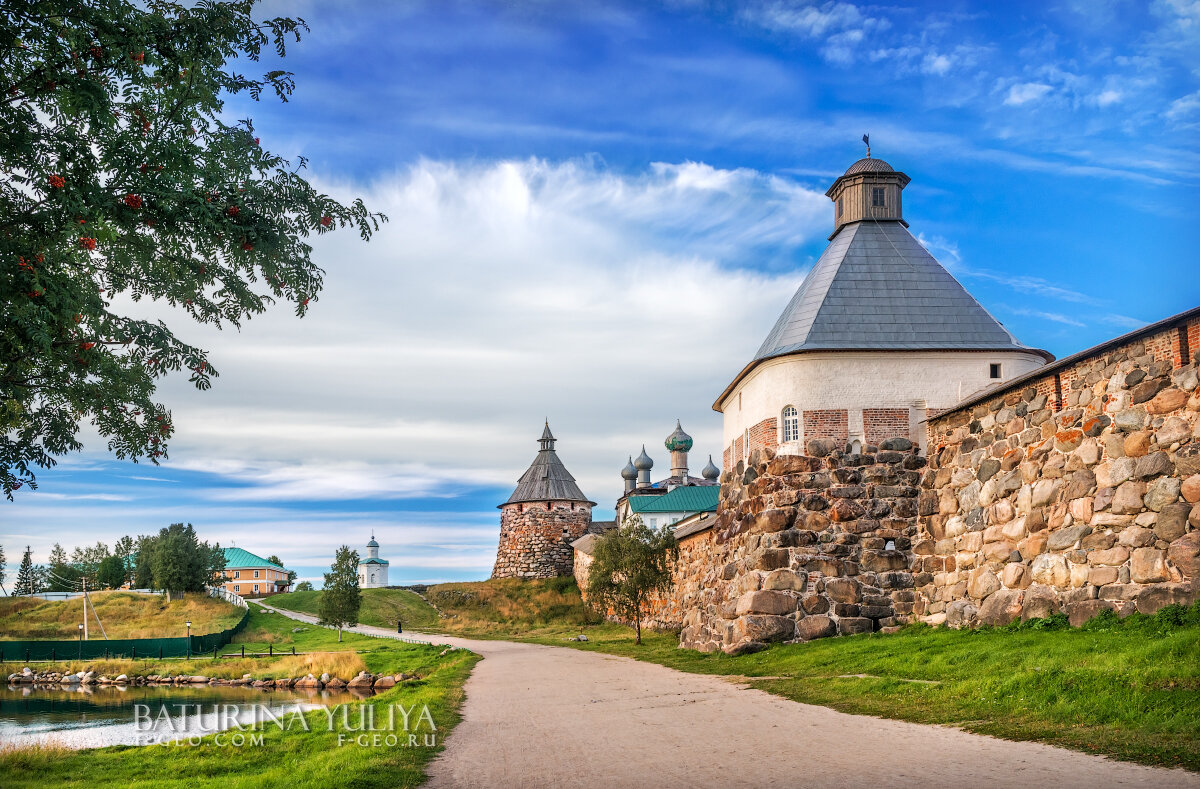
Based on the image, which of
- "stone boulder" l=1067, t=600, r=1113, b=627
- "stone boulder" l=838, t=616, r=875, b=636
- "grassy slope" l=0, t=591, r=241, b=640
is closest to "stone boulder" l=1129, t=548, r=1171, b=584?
"stone boulder" l=1067, t=600, r=1113, b=627

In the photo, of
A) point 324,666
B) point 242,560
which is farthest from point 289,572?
point 324,666

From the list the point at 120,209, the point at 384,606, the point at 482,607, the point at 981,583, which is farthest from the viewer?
the point at 384,606

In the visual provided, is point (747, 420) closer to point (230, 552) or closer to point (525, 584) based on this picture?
point (525, 584)

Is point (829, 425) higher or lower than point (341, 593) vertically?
higher

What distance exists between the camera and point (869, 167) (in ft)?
79.0

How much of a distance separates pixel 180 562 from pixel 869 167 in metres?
51.1

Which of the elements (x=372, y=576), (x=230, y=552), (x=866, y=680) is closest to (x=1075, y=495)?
(x=866, y=680)

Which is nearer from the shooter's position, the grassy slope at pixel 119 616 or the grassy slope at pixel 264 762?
the grassy slope at pixel 264 762

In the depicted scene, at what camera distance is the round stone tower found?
195 ft

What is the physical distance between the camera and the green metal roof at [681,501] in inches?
2057

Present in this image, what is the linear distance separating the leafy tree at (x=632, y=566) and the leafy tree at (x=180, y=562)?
124 feet

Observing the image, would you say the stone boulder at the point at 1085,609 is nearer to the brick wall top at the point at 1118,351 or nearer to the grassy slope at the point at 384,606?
the brick wall top at the point at 1118,351

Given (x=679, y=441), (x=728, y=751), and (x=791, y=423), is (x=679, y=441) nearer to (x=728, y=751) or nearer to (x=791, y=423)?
(x=791, y=423)

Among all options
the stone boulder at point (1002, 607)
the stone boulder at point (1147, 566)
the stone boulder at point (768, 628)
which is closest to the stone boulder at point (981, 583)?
the stone boulder at point (1002, 607)
